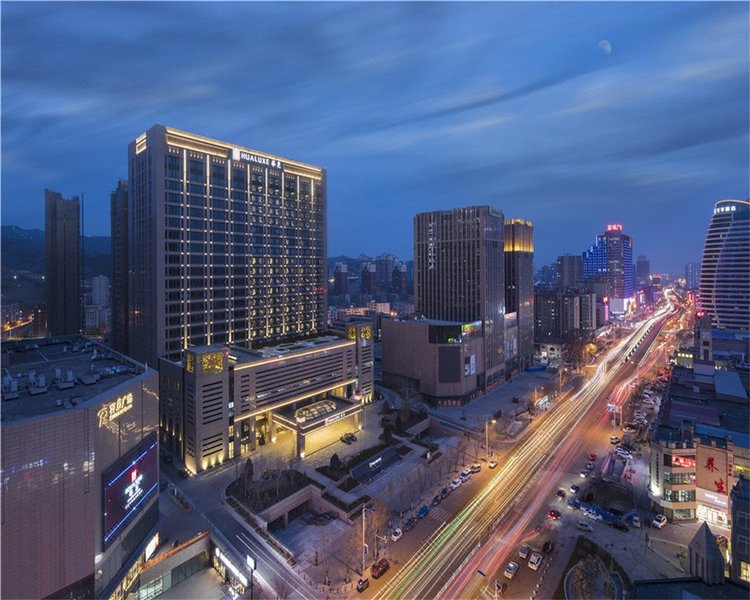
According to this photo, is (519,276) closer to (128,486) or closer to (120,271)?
(128,486)

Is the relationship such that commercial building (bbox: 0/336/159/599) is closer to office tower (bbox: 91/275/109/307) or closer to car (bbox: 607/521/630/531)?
car (bbox: 607/521/630/531)

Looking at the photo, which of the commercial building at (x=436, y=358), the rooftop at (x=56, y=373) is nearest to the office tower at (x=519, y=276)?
the commercial building at (x=436, y=358)

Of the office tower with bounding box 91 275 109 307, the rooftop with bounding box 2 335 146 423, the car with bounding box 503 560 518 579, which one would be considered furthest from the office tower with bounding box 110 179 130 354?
the car with bounding box 503 560 518 579

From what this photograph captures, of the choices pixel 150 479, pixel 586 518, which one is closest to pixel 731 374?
pixel 586 518

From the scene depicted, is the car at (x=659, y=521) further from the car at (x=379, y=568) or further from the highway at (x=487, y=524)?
the car at (x=379, y=568)

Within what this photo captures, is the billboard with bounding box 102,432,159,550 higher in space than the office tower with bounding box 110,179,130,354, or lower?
lower
